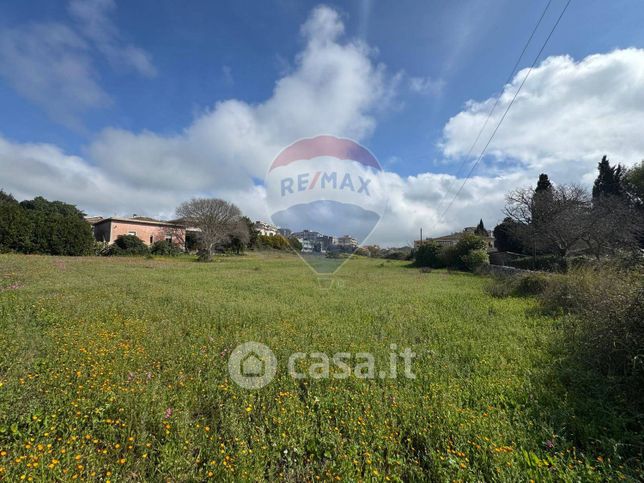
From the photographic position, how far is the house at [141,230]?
35.7 metres

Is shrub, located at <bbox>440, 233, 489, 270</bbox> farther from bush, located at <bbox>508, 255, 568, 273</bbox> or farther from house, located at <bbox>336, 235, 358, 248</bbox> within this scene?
house, located at <bbox>336, 235, 358, 248</bbox>

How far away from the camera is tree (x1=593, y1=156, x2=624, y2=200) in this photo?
95.0 feet

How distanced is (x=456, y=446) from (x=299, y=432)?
4.64 ft

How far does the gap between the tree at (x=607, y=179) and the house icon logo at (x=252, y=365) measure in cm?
4053

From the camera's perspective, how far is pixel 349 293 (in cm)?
1004

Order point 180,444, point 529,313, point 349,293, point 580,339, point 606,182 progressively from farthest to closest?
point 606,182, point 349,293, point 529,313, point 580,339, point 180,444

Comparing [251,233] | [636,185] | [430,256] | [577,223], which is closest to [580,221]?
[577,223]

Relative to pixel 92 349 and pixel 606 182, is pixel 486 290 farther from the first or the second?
pixel 606 182

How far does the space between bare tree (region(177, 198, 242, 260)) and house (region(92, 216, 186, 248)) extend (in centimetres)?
520

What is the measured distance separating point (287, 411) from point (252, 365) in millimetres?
1118

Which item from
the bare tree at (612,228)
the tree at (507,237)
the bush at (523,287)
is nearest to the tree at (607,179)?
the tree at (507,237)

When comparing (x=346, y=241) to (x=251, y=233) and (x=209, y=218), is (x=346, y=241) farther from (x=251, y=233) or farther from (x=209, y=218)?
(x=251, y=233)

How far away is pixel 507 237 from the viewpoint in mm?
30484

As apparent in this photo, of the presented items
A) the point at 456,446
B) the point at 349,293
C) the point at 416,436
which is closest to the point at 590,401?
the point at 456,446
